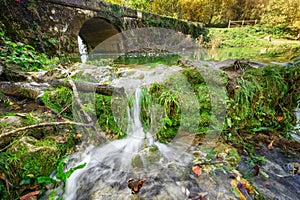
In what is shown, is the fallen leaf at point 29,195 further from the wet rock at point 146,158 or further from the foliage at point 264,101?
the foliage at point 264,101

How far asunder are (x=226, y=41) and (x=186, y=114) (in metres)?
19.2

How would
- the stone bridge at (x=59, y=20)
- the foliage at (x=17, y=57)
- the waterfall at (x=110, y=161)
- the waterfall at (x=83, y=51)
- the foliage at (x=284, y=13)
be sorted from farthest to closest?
1. the foliage at (x=284, y=13)
2. the waterfall at (x=83, y=51)
3. the stone bridge at (x=59, y=20)
4. the foliage at (x=17, y=57)
5. the waterfall at (x=110, y=161)

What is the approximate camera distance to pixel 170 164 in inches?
74.4

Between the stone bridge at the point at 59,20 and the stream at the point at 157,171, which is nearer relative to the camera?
the stream at the point at 157,171

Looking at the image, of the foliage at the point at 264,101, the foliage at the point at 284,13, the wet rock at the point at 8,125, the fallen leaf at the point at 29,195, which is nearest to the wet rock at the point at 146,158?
the fallen leaf at the point at 29,195

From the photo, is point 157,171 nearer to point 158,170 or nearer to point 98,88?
point 158,170

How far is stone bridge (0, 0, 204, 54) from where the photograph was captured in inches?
190

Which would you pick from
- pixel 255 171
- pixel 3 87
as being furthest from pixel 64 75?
pixel 255 171

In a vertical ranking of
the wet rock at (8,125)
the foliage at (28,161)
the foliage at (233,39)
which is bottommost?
the foliage at (28,161)

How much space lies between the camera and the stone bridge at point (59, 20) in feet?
15.9

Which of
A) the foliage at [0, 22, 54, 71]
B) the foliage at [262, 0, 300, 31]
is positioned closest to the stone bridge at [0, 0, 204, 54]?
the foliage at [0, 22, 54, 71]

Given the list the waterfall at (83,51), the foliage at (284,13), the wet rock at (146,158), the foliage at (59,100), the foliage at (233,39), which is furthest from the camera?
the foliage at (284,13)

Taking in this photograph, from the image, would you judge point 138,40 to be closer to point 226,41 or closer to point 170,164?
point 170,164

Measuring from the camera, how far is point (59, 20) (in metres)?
6.03
